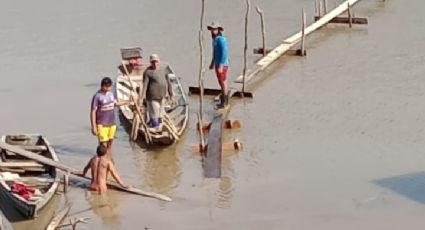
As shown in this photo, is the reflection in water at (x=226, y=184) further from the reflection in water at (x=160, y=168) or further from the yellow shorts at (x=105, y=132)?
the yellow shorts at (x=105, y=132)

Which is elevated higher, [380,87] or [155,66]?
[155,66]

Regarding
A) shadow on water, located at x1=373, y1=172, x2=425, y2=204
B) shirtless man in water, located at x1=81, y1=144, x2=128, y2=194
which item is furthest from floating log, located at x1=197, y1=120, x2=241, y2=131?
shadow on water, located at x1=373, y1=172, x2=425, y2=204

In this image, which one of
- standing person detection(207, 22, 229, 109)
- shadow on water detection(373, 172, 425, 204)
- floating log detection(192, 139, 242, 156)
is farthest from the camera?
standing person detection(207, 22, 229, 109)

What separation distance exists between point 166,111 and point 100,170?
11.8 ft

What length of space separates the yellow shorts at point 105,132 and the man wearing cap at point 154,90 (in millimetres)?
1236

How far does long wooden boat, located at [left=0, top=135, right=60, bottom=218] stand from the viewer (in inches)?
486

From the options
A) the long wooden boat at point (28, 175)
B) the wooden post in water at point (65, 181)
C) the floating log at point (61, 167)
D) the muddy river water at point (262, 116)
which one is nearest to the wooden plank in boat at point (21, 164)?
the long wooden boat at point (28, 175)

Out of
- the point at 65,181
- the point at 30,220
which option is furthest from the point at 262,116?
the point at 30,220

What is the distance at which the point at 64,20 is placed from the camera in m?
26.0

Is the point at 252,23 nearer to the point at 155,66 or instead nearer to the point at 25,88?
the point at 25,88

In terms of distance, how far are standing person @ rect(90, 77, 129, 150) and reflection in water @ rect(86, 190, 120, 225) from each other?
103 centimetres

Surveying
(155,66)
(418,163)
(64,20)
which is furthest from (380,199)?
(64,20)

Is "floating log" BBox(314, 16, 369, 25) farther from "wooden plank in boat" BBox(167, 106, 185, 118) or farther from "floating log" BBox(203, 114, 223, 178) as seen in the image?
"floating log" BBox(203, 114, 223, 178)

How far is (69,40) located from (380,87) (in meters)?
8.36
